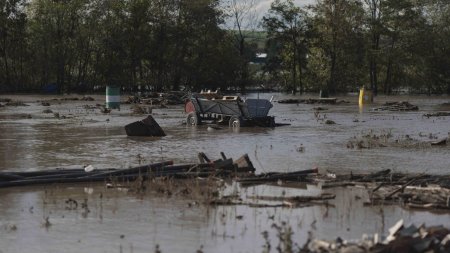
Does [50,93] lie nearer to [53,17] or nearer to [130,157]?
[53,17]

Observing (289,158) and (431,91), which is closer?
(289,158)

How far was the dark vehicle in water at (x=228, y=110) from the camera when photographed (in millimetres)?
24234

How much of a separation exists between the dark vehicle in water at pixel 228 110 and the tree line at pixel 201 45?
43.6m

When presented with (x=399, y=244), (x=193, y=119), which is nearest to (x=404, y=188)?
(x=399, y=244)

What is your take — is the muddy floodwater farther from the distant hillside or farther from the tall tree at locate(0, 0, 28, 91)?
the distant hillside

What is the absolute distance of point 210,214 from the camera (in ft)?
29.5

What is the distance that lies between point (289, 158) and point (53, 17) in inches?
2201

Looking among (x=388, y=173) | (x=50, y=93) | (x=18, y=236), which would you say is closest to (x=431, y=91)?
(x=50, y=93)

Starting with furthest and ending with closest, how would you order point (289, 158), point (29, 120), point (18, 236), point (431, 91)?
point (431, 91) < point (29, 120) < point (289, 158) < point (18, 236)

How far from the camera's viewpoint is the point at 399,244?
19.6 ft

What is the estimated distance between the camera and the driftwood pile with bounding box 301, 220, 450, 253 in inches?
234

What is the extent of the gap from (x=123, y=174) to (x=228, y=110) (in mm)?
13201

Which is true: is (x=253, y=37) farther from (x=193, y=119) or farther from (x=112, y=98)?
(x=193, y=119)

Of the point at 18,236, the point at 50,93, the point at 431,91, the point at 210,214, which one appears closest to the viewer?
the point at 18,236
